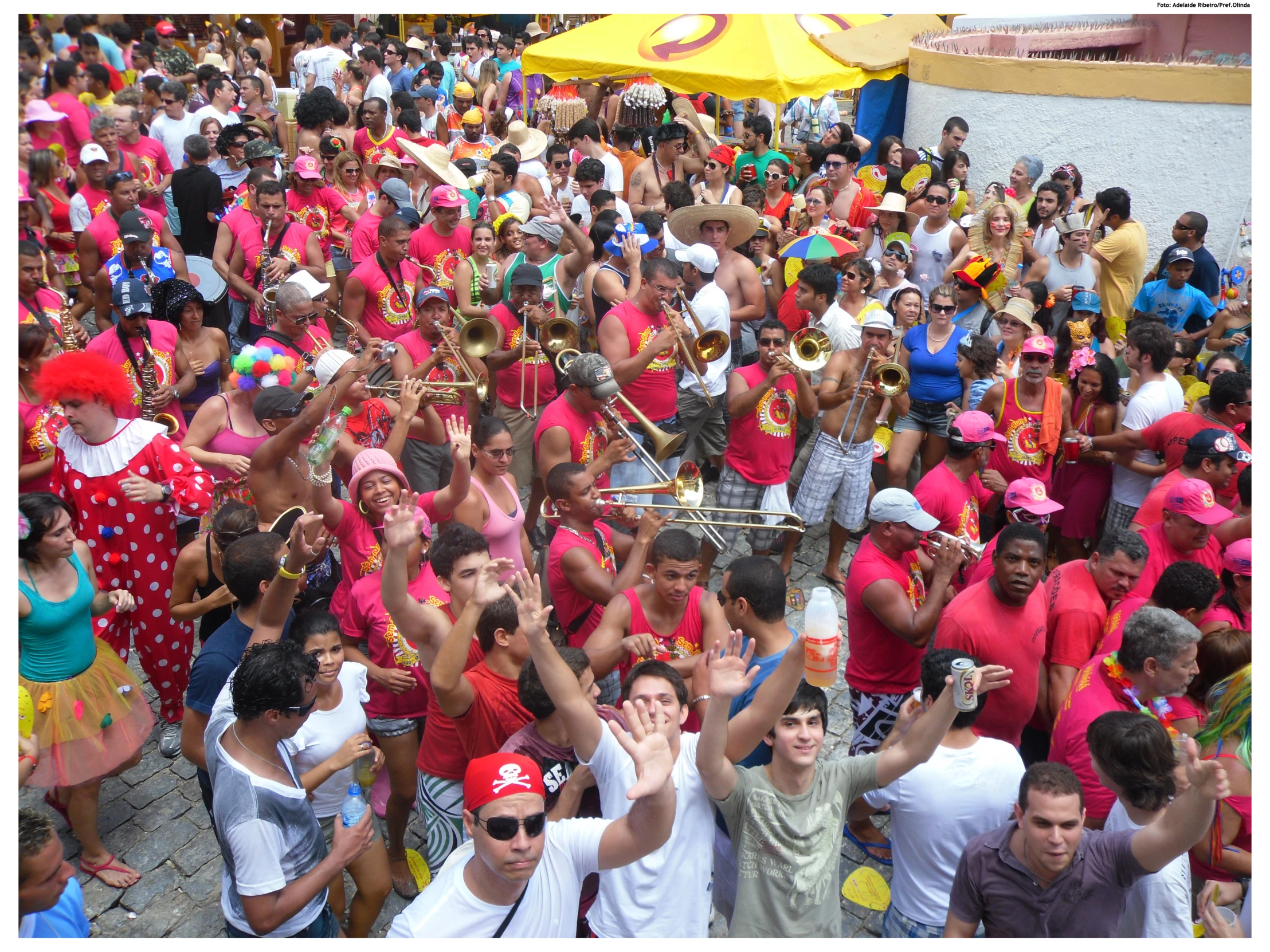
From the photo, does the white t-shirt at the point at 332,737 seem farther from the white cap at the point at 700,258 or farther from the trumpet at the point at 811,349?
the white cap at the point at 700,258

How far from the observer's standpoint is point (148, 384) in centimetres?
640

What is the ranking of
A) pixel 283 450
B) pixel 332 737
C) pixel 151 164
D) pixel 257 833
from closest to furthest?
pixel 257 833 < pixel 332 737 < pixel 283 450 < pixel 151 164

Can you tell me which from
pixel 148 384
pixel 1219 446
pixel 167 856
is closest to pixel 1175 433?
pixel 1219 446

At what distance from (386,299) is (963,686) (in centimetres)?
558

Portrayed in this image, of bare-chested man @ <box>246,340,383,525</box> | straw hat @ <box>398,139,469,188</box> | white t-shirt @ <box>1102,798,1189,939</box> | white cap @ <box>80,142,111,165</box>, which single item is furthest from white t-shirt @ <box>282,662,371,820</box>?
white cap @ <box>80,142,111,165</box>

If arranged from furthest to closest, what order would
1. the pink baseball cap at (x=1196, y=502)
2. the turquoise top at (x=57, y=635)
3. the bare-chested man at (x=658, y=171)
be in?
1. the bare-chested man at (x=658, y=171)
2. the pink baseball cap at (x=1196, y=502)
3. the turquoise top at (x=57, y=635)

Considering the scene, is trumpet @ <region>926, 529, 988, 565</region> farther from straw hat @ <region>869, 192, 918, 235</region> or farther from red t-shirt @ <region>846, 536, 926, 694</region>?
straw hat @ <region>869, 192, 918, 235</region>

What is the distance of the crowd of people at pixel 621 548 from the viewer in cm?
345

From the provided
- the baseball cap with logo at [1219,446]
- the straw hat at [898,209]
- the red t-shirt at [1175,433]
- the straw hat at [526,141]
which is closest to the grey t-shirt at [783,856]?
the baseball cap with logo at [1219,446]

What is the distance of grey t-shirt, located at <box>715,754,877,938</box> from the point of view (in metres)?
3.47

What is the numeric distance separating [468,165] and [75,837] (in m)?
7.66

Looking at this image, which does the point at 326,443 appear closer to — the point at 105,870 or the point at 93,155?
the point at 105,870

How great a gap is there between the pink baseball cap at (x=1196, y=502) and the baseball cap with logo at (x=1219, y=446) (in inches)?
22.9
